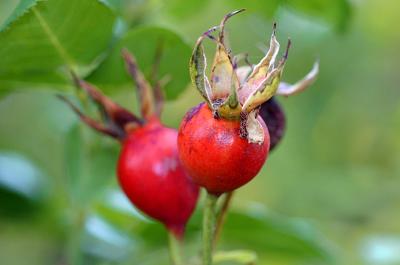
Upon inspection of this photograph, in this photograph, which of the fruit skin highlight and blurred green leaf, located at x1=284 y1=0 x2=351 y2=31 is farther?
blurred green leaf, located at x1=284 y1=0 x2=351 y2=31

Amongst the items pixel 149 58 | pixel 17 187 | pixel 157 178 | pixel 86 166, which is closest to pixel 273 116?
pixel 157 178

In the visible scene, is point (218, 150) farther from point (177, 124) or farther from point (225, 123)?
point (177, 124)

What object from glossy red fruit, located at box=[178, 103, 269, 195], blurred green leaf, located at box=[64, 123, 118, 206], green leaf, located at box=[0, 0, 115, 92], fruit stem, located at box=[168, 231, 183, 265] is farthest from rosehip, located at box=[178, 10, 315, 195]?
blurred green leaf, located at box=[64, 123, 118, 206]

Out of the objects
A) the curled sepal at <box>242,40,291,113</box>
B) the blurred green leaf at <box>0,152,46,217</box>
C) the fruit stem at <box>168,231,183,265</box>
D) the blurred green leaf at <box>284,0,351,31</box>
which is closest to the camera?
the curled sepal at <box>242,40,291,113</box>

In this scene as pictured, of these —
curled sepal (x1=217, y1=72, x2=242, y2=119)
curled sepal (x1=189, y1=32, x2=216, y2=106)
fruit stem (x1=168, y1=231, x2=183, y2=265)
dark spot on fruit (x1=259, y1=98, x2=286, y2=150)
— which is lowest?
fruit stem (x1=168, y1=231, x2=183, y2=265)

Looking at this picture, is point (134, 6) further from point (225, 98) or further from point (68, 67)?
point (225, 98)

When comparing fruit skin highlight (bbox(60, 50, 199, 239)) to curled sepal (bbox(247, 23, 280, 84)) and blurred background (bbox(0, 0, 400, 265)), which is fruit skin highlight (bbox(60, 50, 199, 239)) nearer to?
blurred background (bbox(0, 0, 400, 265))
